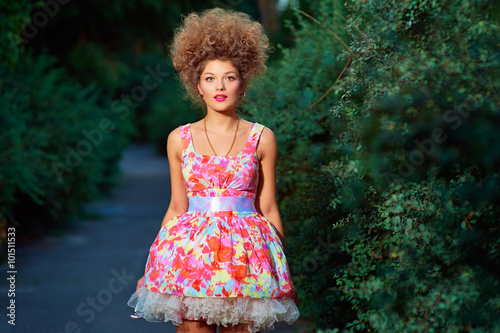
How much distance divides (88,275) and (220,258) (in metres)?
4.86

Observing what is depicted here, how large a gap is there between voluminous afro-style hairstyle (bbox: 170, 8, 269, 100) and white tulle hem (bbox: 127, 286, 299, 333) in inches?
42.3

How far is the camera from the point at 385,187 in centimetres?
304

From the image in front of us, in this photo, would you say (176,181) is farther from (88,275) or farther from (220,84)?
(88,275)

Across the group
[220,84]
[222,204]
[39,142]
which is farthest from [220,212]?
[39,142]

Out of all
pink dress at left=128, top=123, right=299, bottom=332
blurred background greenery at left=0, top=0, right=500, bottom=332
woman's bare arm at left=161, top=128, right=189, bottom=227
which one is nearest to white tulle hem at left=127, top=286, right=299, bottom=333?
pink dress at left=128, top=123, right=299, bottom=332

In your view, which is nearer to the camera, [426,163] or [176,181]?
[426,163]

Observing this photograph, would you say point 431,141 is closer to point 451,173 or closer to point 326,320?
point 451,173

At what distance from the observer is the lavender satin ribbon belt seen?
9.89 ft

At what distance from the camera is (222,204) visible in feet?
9.89

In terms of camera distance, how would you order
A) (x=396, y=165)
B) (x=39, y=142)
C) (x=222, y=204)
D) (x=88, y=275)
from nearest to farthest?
(x=396, y=165), (x=222, y=204), (x=88, y=275), (x=39, y=142)

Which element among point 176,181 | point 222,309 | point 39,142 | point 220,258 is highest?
point 39,142

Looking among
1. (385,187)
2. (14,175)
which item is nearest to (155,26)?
(14,175)

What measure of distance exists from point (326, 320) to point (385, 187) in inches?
60.1

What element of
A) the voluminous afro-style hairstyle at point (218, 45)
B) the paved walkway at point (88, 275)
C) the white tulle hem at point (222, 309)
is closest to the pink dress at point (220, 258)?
the white tulle hem at point (222, 309)
